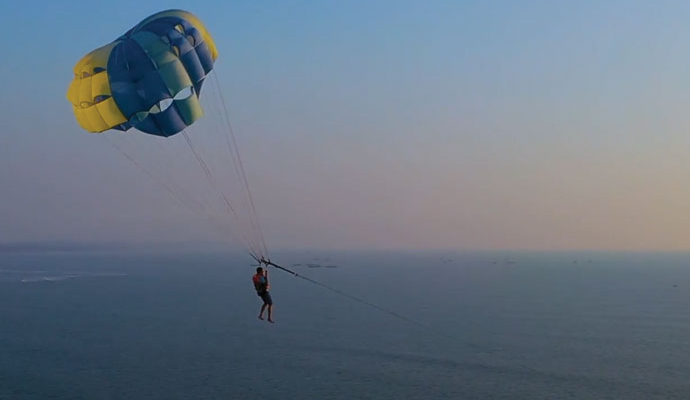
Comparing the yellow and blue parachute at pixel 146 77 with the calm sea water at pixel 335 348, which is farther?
the calm sea water at pixel 335 348

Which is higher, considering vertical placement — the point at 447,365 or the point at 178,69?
the point at 178,69

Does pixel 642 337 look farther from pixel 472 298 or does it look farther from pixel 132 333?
pixel 132 333

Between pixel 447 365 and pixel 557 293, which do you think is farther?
pixel 557 293

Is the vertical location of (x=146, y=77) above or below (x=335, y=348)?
above

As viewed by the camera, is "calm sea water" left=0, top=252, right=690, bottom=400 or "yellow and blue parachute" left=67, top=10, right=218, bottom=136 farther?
"calm sea water" left=0, top=252, right=690, bottom=400

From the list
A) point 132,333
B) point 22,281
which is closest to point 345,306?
point 132,333

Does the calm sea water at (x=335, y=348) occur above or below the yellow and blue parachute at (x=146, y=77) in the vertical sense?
below

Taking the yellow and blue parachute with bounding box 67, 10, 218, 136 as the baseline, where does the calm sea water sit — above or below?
below

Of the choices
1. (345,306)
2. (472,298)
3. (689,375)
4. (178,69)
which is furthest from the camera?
(472,298)
